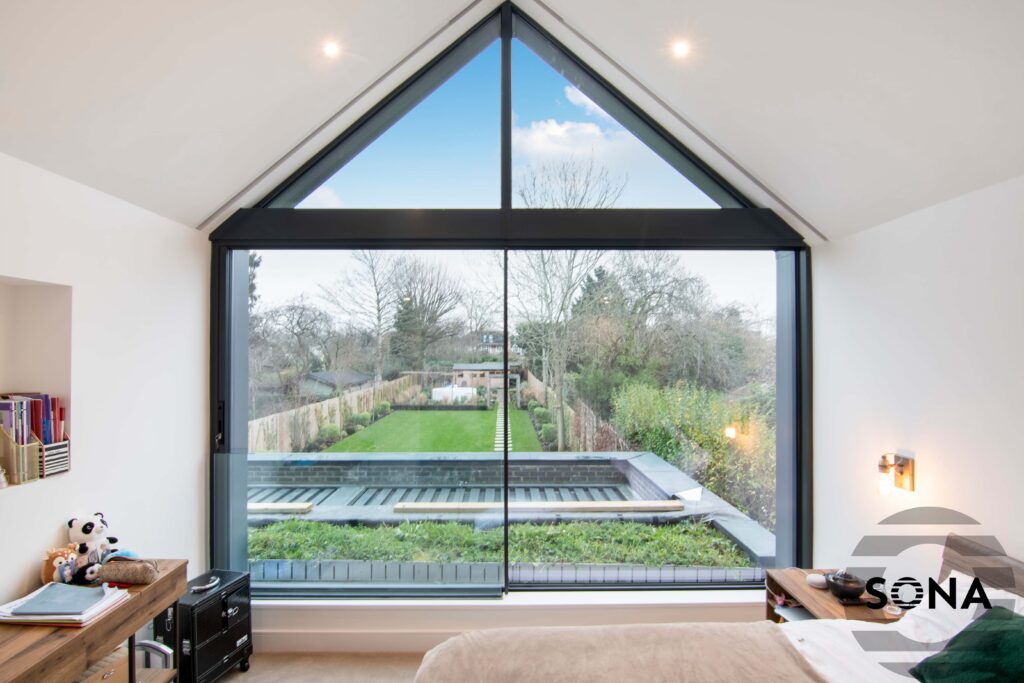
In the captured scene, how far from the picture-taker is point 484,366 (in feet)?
9.59

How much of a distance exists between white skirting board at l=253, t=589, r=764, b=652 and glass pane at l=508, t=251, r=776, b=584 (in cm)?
18

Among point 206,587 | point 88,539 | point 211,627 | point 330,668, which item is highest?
point 88,539

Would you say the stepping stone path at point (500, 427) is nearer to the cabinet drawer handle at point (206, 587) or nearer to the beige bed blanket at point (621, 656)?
the beige bed blanket at point (621, 656)

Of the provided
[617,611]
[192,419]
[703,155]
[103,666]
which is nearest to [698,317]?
[703,155]

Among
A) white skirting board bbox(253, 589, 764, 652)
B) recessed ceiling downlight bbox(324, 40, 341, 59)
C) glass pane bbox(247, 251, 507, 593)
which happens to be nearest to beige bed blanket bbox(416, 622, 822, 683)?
white skirting board bbox(253, 589, 764, 652)

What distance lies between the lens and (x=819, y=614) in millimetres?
2002

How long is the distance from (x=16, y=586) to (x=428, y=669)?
1609 millimetres

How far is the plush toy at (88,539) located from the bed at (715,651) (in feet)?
4.90

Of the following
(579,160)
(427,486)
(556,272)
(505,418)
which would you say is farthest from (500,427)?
(579,160)

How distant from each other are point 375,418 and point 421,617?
1179 mm

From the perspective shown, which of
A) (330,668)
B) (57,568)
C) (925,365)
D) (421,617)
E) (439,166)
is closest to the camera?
(57,568)

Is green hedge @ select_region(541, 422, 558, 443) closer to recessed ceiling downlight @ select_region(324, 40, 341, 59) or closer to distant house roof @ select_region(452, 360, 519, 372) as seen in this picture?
distant house roof @ select_region(452, 360, 519, 372)

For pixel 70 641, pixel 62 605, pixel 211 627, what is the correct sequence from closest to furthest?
pixel 70 641 → pixel 62 605 → pixel 211 627

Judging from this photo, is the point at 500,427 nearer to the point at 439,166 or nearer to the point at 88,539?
the point at 439,166
